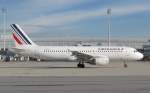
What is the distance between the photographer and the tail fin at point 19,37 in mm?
51125

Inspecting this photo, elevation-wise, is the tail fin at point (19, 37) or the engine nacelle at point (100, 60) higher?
the tail fin at point (19, 37)

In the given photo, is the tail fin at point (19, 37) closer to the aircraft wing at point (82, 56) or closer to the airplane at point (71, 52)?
the airplane at point (71, 52)

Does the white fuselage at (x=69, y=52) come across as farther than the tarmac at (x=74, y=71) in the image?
Yes

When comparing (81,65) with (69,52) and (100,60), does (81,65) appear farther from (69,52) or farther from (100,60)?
(100,60)

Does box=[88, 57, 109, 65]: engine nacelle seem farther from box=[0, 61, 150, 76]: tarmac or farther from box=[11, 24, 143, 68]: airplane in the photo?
box=[11, 24, 143, 68]: airplane

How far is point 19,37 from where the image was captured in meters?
51.6

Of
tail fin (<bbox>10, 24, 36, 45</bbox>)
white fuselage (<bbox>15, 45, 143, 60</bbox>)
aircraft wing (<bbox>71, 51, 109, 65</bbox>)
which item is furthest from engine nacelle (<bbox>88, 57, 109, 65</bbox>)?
tail fin (<bbox>10, 24, 36, 45</bbox>)

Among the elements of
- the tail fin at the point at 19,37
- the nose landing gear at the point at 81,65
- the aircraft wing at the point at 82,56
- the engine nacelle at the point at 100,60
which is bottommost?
the nose landing gear at the point at 81,65

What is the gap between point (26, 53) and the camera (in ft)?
163

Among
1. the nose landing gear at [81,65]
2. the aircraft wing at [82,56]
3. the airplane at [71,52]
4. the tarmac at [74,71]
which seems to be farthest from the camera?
the airplane at [71,52]
